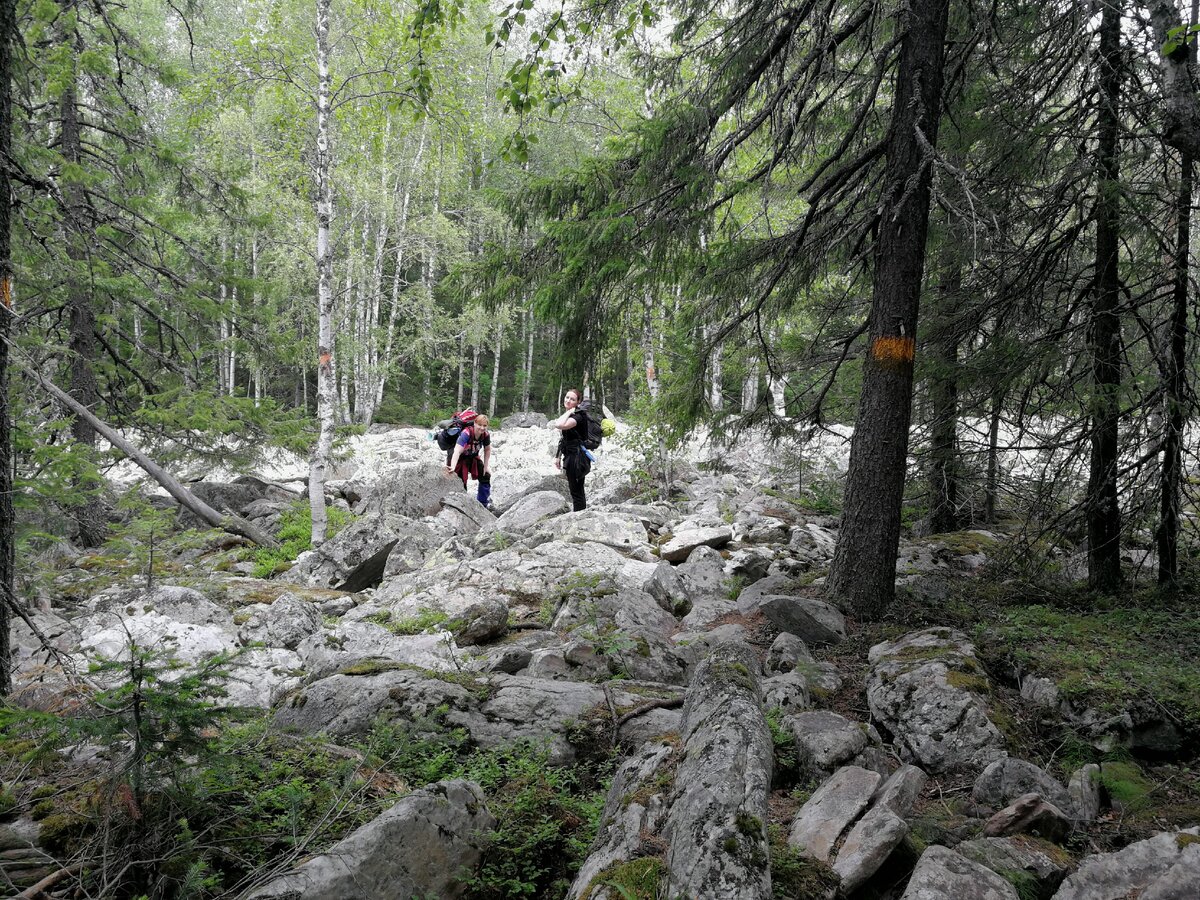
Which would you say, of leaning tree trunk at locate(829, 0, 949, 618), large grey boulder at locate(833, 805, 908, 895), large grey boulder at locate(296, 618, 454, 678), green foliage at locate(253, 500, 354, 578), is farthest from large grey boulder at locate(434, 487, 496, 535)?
large grey boulder at locate(833, 805, 908, 895)

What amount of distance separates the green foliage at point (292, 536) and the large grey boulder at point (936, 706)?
904 cm

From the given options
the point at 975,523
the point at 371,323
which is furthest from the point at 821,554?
the point at 371,323

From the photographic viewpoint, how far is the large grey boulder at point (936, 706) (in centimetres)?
389

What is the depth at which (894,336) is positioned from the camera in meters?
6.14

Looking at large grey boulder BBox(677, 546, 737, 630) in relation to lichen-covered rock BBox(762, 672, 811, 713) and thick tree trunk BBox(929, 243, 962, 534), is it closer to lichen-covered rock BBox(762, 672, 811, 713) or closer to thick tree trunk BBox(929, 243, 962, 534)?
lichen-covered rock BBox(762, 672, 811, 713)

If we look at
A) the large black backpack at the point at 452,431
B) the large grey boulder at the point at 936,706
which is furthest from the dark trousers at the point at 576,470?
the large grey boulder at the point at 936,706

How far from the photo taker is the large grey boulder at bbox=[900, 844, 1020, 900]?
2307 millimetres

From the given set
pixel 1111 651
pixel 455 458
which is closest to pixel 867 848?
pixel 1111 651

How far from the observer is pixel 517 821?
3174 millimetres

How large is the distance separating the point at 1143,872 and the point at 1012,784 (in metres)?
1.12

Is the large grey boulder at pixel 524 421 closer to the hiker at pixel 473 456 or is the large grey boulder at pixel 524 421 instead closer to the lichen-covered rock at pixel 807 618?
the hiker at pixel 473 456

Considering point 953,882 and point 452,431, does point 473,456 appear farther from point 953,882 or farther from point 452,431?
point 953,882

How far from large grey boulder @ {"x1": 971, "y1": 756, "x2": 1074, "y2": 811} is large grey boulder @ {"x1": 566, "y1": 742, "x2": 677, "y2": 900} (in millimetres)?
1635

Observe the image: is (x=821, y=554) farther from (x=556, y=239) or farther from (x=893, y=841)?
(x=893, y=841)
